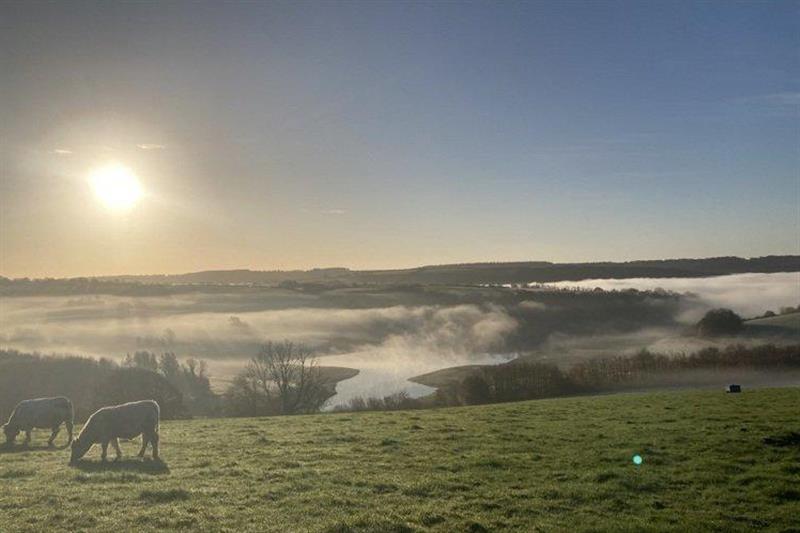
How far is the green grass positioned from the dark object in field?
0.37m

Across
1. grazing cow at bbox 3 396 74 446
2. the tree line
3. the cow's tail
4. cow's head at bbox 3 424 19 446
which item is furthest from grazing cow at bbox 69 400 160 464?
the tree line

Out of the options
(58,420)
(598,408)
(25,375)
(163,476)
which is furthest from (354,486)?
(25,375)

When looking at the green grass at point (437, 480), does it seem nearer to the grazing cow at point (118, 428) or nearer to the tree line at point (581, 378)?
the grazing cow at point (118, 428)

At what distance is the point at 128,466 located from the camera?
20.8 metres

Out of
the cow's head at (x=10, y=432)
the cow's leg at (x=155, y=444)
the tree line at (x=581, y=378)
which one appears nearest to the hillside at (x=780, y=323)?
the tree line at (x=581, y=378)

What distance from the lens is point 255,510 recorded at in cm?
1546

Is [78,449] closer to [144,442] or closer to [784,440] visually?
[144,442]

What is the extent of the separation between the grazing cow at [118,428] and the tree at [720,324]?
135606 millimetres

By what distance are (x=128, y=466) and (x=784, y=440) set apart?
22864 mm

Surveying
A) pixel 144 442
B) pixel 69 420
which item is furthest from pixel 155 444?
pixel 69 420

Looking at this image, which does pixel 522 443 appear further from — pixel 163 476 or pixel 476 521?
pixel 163 476

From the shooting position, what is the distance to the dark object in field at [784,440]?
22016mm

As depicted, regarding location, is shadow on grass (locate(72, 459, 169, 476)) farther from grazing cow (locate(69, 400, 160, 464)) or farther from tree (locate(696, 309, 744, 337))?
tree (locate(696, 309, 744, 337))

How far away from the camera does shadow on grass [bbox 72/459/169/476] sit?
20031mm
